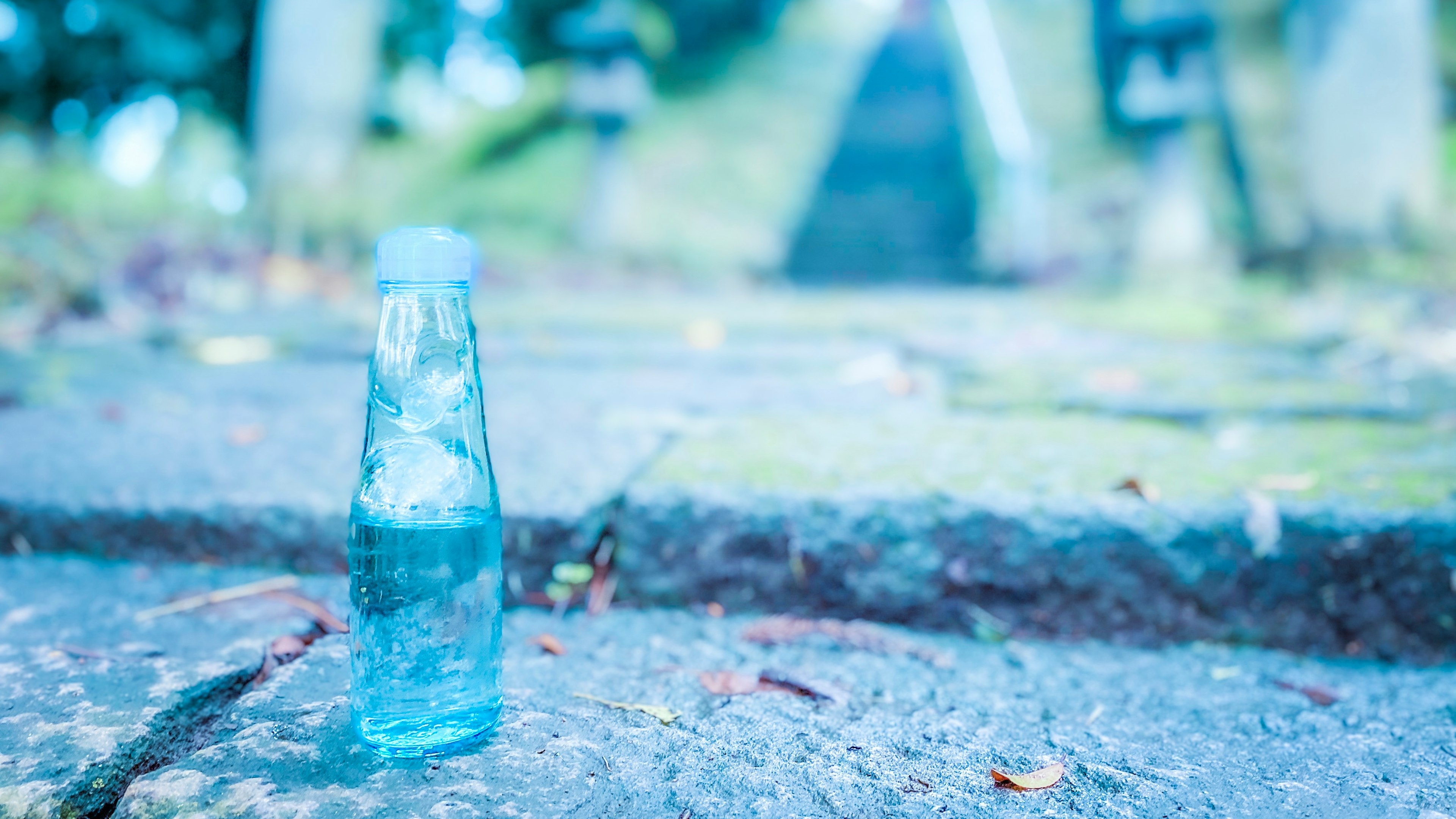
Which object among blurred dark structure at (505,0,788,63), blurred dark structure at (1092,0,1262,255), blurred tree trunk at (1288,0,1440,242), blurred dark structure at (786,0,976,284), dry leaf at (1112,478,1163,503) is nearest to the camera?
dry leaf at (1112,478,1163,503)

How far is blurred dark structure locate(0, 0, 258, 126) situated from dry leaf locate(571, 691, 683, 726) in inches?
405

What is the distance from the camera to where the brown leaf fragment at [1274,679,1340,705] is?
3.10ft

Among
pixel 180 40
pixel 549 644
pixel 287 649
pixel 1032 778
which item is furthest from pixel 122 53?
pixel 1032 778

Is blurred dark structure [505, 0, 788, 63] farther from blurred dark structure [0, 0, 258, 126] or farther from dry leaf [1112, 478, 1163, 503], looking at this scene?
dry leaf [1112, 478, 1163, 503]

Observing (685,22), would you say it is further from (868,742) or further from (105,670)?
(868,742)

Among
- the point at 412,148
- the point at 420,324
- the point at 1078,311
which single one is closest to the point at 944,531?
the point at 420,324

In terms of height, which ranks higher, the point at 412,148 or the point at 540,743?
the point at 412,148

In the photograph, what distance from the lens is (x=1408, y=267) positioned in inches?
145

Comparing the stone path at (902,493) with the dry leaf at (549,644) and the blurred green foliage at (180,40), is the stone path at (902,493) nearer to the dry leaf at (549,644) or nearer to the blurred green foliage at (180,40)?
the dry leaf at (549,644)

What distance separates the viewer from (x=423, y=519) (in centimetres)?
84

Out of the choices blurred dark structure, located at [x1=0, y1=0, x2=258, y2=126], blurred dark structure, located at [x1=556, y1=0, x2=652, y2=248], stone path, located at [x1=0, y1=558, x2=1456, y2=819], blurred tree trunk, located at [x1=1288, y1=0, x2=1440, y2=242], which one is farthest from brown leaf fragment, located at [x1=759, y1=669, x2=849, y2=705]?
blurred dark structure, located at [x1=0, y1=0, x2=258, y2=126]

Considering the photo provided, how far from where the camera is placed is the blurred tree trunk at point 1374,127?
391cm

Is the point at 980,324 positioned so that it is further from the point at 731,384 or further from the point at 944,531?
the point at 944,531

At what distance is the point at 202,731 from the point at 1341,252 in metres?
4.51
